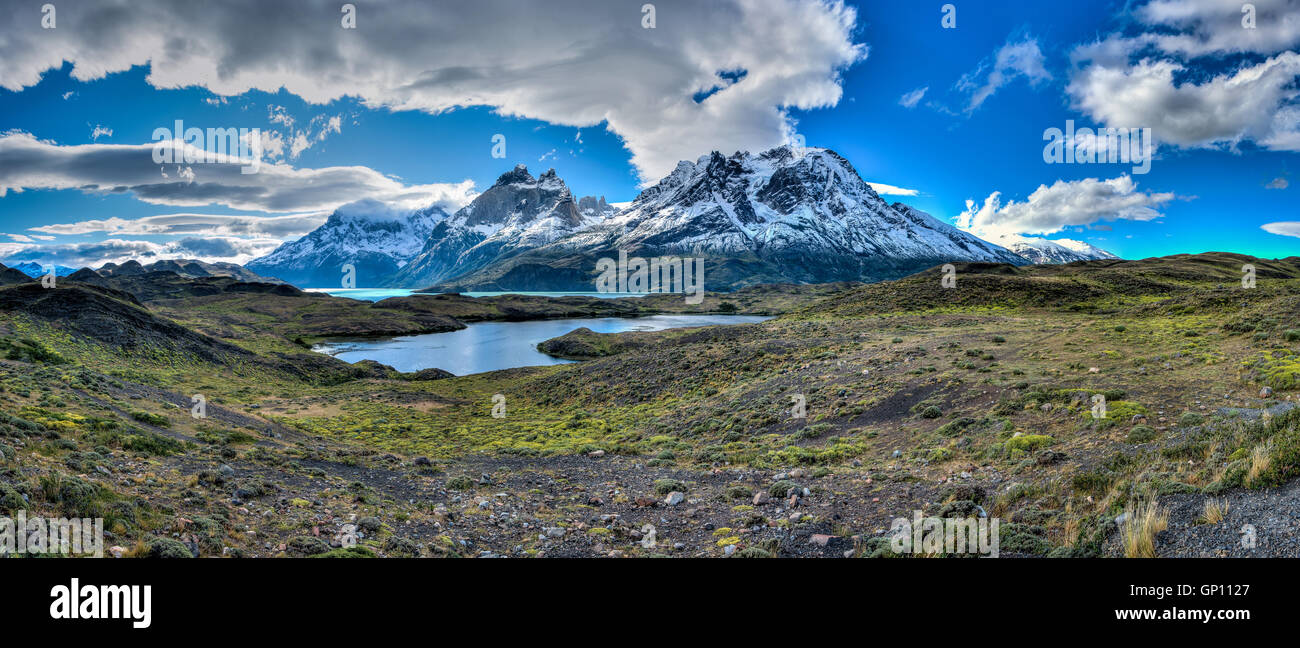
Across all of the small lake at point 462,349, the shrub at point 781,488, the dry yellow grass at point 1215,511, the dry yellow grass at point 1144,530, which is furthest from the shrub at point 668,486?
the small lake at point 462,349

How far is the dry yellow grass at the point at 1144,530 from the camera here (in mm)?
7129

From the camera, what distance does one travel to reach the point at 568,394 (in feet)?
138

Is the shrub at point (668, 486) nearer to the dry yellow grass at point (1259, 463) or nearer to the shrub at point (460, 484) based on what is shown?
the shrub at point (460, 484)

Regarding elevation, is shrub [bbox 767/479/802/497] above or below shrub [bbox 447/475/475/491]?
above

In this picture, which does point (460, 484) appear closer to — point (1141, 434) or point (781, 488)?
point (781, 488)

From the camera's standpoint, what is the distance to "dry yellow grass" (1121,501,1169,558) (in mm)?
7129

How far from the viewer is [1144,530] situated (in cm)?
715

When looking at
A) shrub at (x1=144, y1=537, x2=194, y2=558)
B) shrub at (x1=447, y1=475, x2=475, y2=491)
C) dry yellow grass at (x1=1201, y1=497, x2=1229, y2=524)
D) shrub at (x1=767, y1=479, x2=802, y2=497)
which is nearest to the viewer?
dry yellow grass at (x1=1201, y1=497, x2=1229, y2=524)
